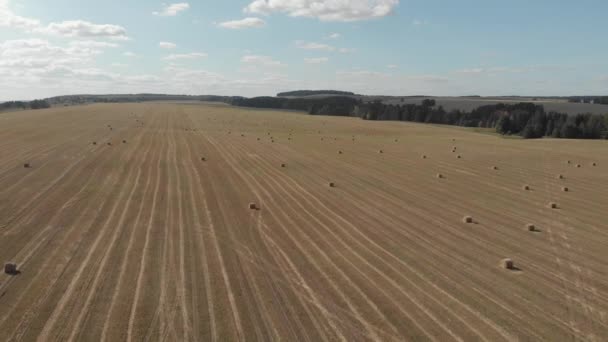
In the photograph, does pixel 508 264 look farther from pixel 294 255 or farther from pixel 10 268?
pixel 10 268

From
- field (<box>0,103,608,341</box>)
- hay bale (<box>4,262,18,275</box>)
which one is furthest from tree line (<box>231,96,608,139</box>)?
hay bale (<box>4,262,18,275</box>)

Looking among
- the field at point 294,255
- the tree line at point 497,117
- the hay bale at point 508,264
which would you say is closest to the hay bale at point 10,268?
the field at point 294,255

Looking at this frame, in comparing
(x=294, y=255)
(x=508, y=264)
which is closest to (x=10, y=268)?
(x=294, y=255)

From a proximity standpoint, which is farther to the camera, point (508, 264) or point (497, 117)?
point (497, 117)

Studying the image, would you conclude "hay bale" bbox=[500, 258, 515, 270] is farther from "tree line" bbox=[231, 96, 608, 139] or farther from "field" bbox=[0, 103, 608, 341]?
"tree line" bbox=[231, 96, 608, 139]

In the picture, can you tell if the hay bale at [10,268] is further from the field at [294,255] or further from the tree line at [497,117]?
the tree line at [497,117]

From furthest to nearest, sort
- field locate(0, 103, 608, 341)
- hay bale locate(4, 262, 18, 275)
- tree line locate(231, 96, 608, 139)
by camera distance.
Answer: tree line locate(231, 96, 608, 139) → hay bale locate(4, 262, 18, 275) → field locate(0, 103, 608, 341)

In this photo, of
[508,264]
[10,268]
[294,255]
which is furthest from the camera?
[294,255]
